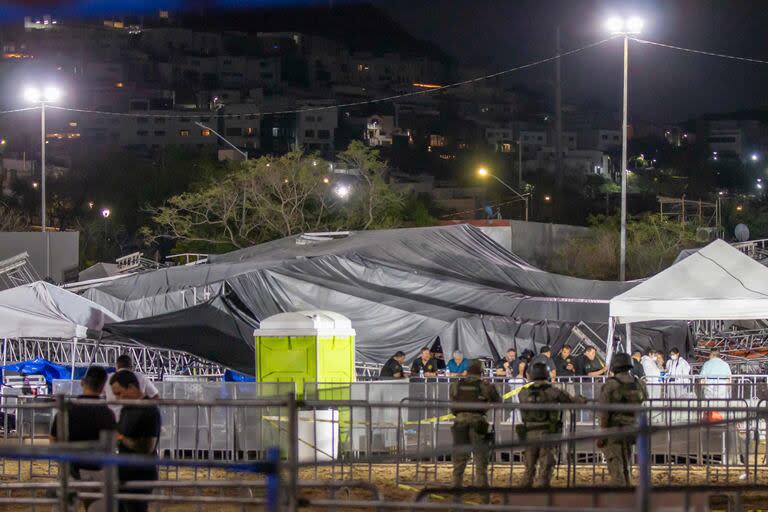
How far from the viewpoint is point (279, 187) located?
6400 centimetres

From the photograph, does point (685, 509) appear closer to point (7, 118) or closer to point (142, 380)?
point (142, 380)

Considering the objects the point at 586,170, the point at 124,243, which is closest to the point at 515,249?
the point at 124,243

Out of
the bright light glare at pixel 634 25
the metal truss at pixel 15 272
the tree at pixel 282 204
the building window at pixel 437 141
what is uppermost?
the building window at pixel 437 141

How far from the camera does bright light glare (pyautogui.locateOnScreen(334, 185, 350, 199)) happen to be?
61209 millimetres

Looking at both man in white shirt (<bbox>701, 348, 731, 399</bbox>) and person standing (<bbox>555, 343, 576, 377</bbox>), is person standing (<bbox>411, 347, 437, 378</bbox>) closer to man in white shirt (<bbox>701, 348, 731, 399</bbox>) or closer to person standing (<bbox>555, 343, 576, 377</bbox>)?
person standing (<bbox>555, 343, 576, 377</bbox>)

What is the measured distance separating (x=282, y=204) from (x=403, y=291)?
101 ft

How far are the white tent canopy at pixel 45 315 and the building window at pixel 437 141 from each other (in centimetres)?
15660

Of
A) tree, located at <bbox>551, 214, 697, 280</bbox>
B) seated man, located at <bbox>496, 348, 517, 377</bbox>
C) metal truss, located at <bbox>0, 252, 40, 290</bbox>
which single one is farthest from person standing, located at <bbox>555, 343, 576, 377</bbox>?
tree, located at <bbox>551, 214, 697, 280</bbox>

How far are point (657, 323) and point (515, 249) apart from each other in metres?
16.2

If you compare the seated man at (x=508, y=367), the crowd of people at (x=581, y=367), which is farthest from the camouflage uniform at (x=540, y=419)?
the seated man at (x=508, y=367)

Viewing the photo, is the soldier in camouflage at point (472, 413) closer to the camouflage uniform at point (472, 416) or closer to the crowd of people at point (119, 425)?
the camouflage uniform at point (472, 416)

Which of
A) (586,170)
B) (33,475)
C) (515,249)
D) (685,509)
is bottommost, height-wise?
(33,475)

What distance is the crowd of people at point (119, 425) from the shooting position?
10531 mm

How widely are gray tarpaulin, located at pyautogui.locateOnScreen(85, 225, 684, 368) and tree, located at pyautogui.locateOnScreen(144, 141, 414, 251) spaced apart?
88.1ft
